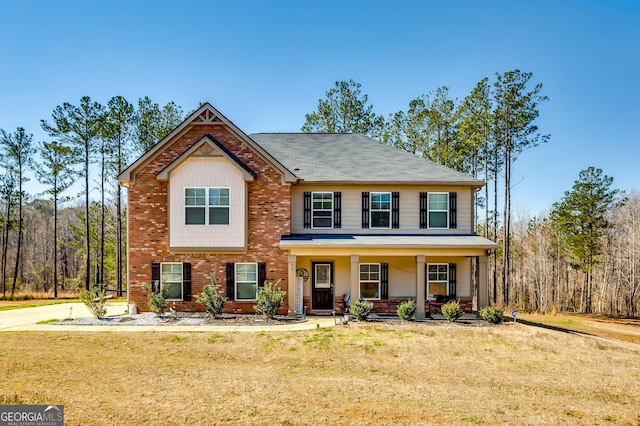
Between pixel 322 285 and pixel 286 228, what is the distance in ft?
10.6

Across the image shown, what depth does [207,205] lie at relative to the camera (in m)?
18.3

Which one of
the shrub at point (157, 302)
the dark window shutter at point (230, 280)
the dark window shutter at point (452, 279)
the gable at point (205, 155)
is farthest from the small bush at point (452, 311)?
the shrub at point (157, 302)

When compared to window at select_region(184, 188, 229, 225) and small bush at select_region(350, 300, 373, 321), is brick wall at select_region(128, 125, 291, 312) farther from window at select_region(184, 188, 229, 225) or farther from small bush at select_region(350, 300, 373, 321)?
small bush at select_region(350, 300, 373, 321)

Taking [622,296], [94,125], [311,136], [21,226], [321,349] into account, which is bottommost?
[622,296]

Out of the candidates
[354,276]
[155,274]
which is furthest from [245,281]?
[354,276]

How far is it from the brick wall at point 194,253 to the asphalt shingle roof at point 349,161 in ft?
6.34

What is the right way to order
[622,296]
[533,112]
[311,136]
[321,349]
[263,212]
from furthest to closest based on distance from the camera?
[622,296]
[533,112]
[311,136]
[263,212]
[321,349]

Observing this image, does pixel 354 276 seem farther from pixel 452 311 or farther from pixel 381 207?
pixel 452 311

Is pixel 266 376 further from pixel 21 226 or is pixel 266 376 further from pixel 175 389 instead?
pixel 21 226

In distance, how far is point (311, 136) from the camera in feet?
80.7

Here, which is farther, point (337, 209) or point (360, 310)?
point (337, 209)

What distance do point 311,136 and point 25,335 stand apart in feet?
54.5

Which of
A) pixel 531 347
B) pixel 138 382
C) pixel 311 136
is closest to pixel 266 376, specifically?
pixel 138 382
